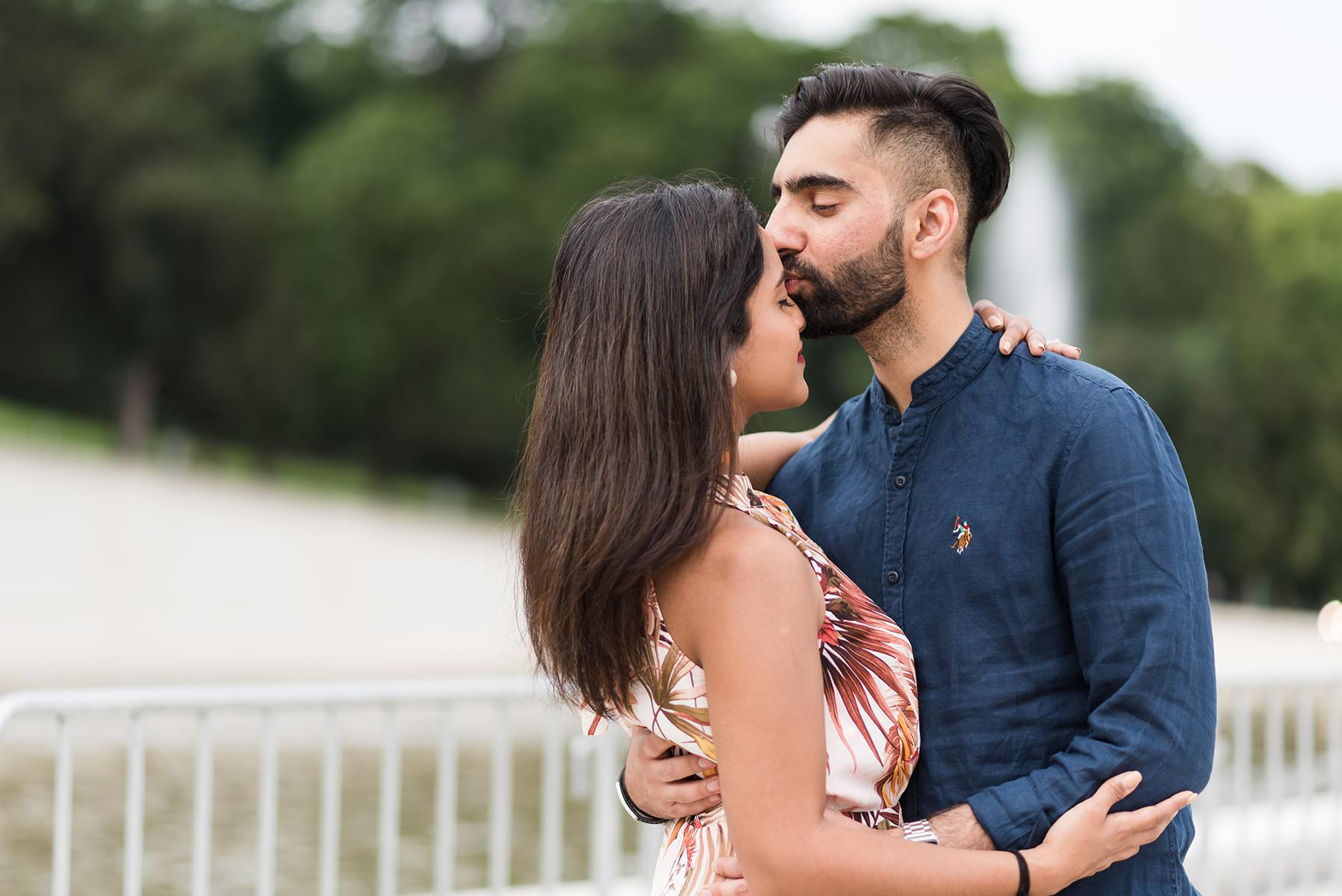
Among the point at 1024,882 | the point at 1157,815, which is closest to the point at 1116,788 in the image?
the point at 1157,815

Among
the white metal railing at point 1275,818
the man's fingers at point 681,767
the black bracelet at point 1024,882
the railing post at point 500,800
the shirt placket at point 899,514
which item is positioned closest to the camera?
the black bracelet at point 1024,882

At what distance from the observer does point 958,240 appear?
2.29 m

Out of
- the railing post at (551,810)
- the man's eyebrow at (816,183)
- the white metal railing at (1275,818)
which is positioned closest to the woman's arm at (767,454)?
the man's eyebrow at (816,183)

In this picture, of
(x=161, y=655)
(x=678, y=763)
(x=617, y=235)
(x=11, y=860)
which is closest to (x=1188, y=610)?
(x=678, y=763)

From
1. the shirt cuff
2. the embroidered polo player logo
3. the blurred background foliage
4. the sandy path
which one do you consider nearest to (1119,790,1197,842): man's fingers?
the shirt cuff

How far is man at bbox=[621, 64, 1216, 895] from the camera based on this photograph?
1.93 metres

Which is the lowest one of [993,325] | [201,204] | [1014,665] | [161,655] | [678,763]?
[161,655]

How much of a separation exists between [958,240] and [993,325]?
15 centimetres

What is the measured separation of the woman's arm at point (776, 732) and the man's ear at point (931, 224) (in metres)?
0.66

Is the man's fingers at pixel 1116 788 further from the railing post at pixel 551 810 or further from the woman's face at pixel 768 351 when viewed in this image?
the railing post at pixel 551 810

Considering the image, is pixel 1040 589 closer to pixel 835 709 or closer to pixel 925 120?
pixel 835 709

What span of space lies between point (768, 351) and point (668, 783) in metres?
0.67

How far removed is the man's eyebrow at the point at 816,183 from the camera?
222 cm

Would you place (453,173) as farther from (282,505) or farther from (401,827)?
(401,827)
